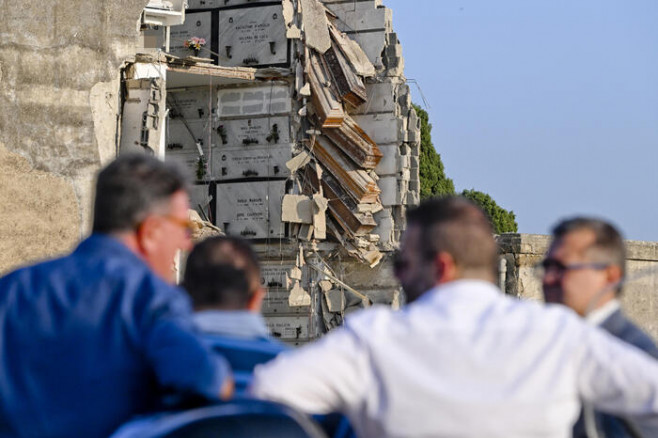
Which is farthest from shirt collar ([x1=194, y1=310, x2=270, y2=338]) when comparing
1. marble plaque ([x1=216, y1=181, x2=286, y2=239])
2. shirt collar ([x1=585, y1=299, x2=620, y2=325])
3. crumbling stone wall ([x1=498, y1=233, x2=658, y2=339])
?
marble plaque ([x1=216, y1=181, x2=286, y2=239])

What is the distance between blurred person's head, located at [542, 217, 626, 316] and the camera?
157 inches

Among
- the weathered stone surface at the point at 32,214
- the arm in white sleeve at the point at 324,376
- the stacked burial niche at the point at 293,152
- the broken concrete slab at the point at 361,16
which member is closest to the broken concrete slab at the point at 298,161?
the stacked burial niche at the point at 293,152

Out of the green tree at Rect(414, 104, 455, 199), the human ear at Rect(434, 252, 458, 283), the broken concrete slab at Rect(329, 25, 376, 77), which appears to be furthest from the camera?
the green tree at Rect(414, 104, 455, 199)

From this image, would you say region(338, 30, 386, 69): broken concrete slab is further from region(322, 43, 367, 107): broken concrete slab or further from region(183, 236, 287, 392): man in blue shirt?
region(183, 236, 287, 392): man in blue shirt

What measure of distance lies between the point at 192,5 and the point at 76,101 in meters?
10.6

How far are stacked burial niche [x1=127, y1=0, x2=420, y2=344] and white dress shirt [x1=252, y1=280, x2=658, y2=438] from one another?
1975 centimetres

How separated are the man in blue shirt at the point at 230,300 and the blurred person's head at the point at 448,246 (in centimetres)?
76

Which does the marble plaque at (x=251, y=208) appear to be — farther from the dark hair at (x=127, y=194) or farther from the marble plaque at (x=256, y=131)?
the dark hair at (x=127, y=194)

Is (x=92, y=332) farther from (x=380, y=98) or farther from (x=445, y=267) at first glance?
(x=380, y=98)

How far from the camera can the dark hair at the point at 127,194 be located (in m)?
3.57

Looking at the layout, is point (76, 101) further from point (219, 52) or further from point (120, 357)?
point (120, 357)

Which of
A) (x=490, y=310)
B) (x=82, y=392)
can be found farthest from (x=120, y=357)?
(x=490, y=310)

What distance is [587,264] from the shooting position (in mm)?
4004

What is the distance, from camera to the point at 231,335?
398cm
